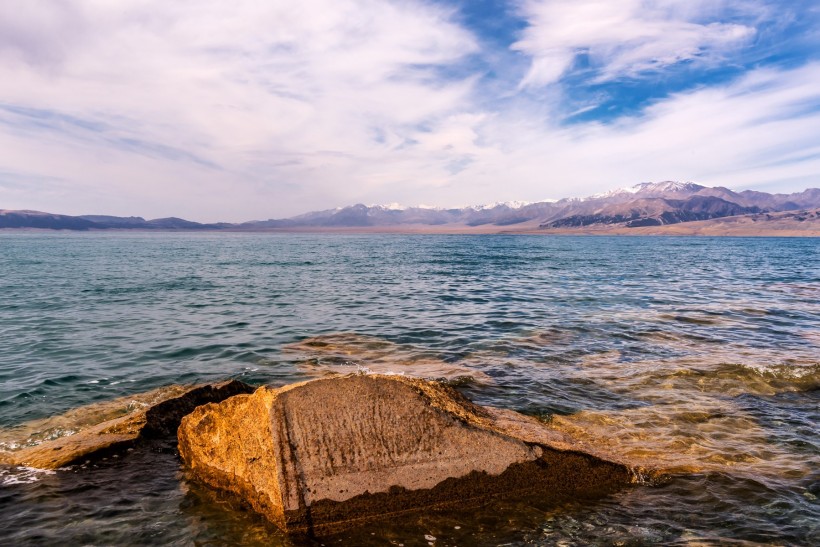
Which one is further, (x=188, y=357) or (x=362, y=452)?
(x=188, y=357)

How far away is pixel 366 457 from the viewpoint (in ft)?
19.8

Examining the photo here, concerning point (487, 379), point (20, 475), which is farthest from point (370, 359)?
point (20, 475)

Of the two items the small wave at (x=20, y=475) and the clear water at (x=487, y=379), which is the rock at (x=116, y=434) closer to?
the small wave at (x=20, y=475)

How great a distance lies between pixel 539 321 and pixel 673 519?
14.9 m

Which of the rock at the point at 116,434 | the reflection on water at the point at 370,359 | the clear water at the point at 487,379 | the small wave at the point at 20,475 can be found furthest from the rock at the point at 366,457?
the reflection on water at the point at 370,359

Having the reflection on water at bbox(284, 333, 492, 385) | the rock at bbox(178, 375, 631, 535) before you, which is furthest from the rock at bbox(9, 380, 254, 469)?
Result: the reflection on water at bbox(284, 333, 492, 385)

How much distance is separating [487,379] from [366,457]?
6906 mm

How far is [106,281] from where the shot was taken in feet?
117

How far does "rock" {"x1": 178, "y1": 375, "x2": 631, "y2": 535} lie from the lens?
587 cm

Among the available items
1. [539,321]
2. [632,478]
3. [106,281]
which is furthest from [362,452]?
[106,281]

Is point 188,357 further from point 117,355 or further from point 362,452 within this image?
point 362,452

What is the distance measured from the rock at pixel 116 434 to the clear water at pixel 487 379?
1.07 feet

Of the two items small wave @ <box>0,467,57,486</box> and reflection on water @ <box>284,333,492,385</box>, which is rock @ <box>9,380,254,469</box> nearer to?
small wave @ <box>0,467,57,486</box>

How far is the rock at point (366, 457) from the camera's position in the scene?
5871 millimetres
